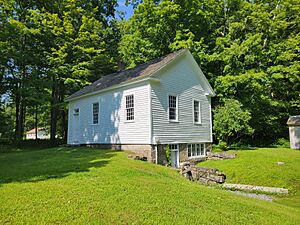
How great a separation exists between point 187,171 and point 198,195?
4.73m

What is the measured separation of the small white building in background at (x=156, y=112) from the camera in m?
12.9

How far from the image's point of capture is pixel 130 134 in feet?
45.4

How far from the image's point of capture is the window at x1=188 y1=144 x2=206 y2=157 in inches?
603

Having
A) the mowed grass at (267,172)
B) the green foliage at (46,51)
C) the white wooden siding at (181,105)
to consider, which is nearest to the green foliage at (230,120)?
the white wooden siding at (181,105)

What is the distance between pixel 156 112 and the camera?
12984 mm

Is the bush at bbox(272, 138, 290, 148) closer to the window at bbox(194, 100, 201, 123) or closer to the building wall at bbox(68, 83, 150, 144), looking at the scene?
the window at bbox(194, 100, 201, 123)

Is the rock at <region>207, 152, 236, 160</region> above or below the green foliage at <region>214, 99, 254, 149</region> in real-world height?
below

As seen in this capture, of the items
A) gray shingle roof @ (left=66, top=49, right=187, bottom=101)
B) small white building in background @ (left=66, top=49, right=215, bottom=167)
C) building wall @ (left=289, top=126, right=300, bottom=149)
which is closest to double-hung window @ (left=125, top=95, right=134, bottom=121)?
small white building in background @ (left=66, top=49, right=215, bottom=167)

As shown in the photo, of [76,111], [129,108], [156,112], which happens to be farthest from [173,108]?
[76,111]

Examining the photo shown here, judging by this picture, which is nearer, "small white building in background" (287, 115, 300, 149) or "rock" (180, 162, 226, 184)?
"rock" (180, 162, 226, 184)

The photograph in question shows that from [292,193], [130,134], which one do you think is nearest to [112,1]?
[130,134]

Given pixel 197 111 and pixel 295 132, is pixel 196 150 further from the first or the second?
pixel 295 132

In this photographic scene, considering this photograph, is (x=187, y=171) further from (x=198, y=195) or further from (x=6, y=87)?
(x=6, y=87)

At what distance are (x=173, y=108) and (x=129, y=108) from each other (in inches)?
105
